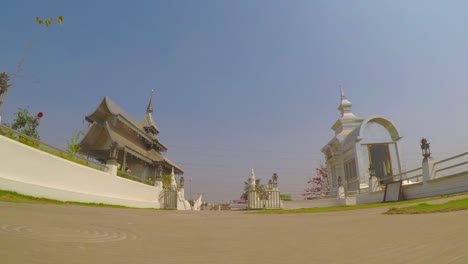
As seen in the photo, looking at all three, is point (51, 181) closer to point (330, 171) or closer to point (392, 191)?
point (392, 191)

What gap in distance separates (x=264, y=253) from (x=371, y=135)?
19.8 meters

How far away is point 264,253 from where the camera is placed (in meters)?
2.25

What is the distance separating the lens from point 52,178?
9.66m

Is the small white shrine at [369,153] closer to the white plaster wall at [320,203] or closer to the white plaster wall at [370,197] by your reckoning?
the white plaster wall at [320,203]

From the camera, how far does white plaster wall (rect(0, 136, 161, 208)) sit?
812 centimetres

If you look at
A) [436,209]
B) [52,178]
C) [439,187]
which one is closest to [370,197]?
[439,187]

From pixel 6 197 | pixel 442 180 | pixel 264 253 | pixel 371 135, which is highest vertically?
pixel 371 135

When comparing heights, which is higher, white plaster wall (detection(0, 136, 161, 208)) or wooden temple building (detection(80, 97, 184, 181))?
wooden temple building (detection(80, 97, 184, 181))

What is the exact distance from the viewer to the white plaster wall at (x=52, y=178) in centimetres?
812

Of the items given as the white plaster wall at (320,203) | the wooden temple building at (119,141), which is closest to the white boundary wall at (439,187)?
the white plaster wall at (320,203)

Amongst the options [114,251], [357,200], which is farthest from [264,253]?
[357,200]

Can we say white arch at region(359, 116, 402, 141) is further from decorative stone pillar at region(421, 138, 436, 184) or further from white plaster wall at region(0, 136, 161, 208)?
white plaster wall at region(0, 136, 161, 208)

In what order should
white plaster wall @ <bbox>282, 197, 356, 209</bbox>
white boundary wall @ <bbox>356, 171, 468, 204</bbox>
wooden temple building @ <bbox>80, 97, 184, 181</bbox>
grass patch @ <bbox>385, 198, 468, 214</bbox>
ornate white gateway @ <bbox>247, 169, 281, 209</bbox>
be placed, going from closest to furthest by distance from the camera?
grass patch @ <bbox>385, 198, 468, 214</bbox> < white boundary wall @ <bbox>356, 171, 468, 204</bbox> < white plaster wall @ <bbox>282, 197, 356, 209</bbox> < wooden temple building @ <bbox>80, 97, 184, 181</bbox> < ornate white gateway @ <bbox>247, 169, 281, 209</bbox>

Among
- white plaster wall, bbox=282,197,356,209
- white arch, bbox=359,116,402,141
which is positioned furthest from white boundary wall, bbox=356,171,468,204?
white arch, bbox=359,116,402,141
